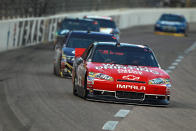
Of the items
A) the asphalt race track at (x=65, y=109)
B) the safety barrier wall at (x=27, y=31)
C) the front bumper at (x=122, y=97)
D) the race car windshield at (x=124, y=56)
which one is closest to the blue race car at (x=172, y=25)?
the safety barrier wall at (x=27, y=31)

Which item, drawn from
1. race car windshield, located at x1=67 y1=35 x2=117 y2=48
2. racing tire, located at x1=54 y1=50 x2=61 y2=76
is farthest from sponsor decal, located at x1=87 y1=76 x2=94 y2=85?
race car windshield, located at x1=67 y1=35 x2=117 y2=48

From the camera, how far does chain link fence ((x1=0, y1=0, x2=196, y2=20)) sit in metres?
41.9

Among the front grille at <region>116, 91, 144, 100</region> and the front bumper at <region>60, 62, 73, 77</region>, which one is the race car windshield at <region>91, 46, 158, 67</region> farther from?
the front bumper at <region>60, 62, 73, 77</region>

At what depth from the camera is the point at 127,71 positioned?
13719 mm

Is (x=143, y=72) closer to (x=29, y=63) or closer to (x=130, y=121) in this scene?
(x=130, y=121)

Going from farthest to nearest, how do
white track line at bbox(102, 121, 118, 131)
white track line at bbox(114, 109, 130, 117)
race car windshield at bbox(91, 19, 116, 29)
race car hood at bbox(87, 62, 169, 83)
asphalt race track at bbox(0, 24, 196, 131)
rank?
race car windshield at bbox(91, 19, 116, 29), race car hood at bbox(87, 62, 169, 83), white track line at bbox(114, 109, 130, 117), asphalt race track at bbox(0, 24, 196, 131), white track line at bbox(102, 121, 118, 131)

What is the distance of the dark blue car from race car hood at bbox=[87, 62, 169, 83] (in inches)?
166

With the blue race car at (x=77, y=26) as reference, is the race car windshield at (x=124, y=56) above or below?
above

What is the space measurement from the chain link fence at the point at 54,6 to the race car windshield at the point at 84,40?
20.2m

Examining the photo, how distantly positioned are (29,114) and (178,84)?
28.0 feet

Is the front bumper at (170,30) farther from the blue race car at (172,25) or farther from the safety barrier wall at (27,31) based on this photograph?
the safety barrier wall at (27,31)

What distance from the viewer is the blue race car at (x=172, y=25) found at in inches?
1949

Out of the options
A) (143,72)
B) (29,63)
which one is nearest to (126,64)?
(143,72)

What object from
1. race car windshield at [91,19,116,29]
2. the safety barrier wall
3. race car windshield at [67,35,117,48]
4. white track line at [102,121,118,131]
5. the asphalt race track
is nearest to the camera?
white track line at [102,121,118,131]
